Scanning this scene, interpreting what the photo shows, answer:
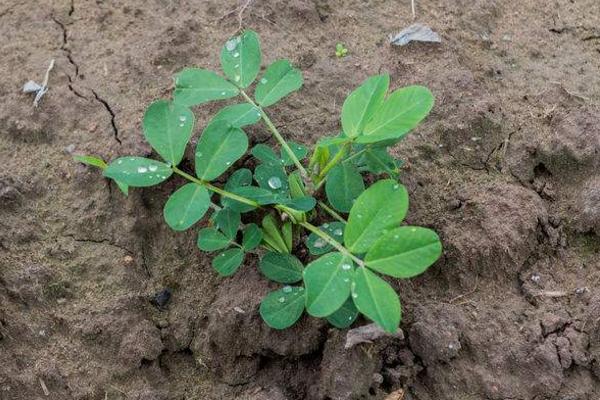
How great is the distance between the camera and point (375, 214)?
1558 millimetres

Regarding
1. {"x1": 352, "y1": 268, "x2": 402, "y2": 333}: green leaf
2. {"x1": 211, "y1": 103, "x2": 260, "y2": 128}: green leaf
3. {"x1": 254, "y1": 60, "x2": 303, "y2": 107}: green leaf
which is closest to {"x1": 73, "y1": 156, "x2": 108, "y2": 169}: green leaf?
{"x1": 211, "y1": 103, "x2": 260, "y2": 128}: green leaf

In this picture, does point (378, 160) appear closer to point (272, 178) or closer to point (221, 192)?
point (272, 178)

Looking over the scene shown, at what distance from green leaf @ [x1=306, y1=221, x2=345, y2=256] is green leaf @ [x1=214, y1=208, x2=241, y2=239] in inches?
7.7

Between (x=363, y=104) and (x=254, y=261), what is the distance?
529mm

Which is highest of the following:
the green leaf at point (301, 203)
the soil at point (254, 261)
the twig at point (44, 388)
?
the green leaf at point (301, 203)

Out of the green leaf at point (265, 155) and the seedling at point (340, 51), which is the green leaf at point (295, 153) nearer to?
the green leaf at point (265, 155)

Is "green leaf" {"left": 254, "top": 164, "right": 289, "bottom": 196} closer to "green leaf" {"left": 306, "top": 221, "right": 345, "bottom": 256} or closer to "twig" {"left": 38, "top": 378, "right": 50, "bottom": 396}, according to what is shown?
"green leaf" {"left": 306, "top": 221, "right": 345, "bottom": 256}

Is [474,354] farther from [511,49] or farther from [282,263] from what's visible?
[511,49]

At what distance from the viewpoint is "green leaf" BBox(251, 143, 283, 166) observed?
1877 millimetres

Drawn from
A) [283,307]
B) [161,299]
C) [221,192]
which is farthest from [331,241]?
[161,299]

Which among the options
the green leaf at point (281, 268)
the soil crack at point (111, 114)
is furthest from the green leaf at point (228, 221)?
the soil crack at point (111, 114)

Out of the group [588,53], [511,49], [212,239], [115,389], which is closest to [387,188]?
[212,239]

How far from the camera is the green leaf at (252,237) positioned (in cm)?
180

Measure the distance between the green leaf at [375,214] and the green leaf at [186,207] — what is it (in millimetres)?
360
